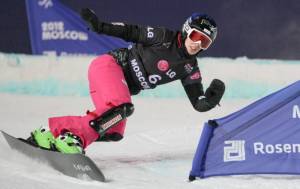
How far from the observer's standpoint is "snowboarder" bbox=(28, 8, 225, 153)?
4160 millimetres

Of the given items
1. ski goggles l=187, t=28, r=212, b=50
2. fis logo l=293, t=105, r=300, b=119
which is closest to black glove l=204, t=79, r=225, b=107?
ski goggles l=187, t=28, r=212, b=50

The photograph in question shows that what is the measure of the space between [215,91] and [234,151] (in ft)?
1.89

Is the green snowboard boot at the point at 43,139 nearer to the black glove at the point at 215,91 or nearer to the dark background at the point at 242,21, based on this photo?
the black glove at the point at 215,91

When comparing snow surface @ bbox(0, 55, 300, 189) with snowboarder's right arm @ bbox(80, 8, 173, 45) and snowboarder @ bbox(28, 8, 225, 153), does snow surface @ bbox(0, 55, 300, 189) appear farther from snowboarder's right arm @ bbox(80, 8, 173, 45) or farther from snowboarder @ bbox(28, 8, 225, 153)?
snowboarder's right arm @ bbox(80, 8, 173, 45)

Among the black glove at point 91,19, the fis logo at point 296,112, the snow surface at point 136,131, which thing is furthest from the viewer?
the black glove at point 91,19

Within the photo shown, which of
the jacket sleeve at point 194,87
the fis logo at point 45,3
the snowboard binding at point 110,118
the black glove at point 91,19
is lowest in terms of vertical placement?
the snowboard binding at point 110,118

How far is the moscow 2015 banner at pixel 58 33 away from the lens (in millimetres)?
8172

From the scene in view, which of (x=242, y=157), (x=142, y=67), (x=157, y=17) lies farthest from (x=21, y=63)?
(x=242, y=157)

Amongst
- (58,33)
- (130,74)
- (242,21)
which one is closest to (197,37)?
(130,74)

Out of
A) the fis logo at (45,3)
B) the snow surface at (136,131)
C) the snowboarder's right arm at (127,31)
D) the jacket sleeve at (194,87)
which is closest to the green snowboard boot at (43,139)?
the snow surface at (136,131)

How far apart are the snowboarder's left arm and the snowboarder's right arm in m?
0.36

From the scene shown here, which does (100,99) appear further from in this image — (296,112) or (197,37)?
(296,112)

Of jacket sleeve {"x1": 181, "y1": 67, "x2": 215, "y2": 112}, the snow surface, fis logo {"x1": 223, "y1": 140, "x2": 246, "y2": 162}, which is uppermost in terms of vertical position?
jacket sleeve {"x1": 181, "y1": 67, "x2": 215, "y2": 112}

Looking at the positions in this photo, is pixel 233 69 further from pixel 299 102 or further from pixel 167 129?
pixel 299 102
